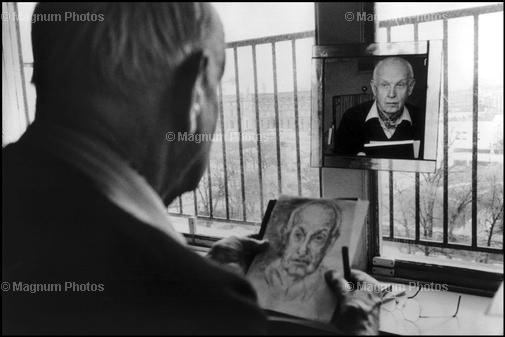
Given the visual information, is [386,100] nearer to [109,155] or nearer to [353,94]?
[353,94]

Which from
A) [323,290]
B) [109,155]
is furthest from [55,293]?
[323,290]

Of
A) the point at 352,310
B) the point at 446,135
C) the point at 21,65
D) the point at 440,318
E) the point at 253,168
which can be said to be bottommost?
the point at 440,318

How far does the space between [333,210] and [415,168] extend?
0.35 meters

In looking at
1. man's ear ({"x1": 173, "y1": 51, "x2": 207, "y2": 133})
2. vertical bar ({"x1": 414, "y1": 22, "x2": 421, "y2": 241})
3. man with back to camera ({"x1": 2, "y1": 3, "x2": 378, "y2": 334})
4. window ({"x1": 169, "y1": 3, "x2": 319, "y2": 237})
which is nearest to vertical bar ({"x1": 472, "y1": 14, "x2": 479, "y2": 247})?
vertical bar ({"x1": 414, "y1": 22, "x2": 421, "y2": 241})

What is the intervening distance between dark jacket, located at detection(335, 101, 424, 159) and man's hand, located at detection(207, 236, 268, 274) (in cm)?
42

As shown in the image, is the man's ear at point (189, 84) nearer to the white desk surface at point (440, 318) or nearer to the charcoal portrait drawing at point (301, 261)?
the charcoal portrait drawing at point (301, 261)

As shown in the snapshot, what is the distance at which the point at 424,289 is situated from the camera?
141cm

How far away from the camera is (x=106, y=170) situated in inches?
32.4

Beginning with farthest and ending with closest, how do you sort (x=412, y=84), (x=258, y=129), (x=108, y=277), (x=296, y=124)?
1. (x=258, y=129)
2. (x=296, y=124)
3. (x=412, y=84)
4. (x=108, y=277)

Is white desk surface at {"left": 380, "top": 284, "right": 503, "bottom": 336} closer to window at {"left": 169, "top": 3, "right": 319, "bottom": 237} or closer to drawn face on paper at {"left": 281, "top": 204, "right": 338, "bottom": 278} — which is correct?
drawn face on paper at {"left": 281, "top": 204, "right": 338, "bottom": 278}

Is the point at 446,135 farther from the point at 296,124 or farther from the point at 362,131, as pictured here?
the point at 296,124

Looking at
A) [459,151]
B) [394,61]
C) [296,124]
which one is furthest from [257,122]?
[459,151]

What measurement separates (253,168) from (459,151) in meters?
0.74

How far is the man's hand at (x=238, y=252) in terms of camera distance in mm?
1182
